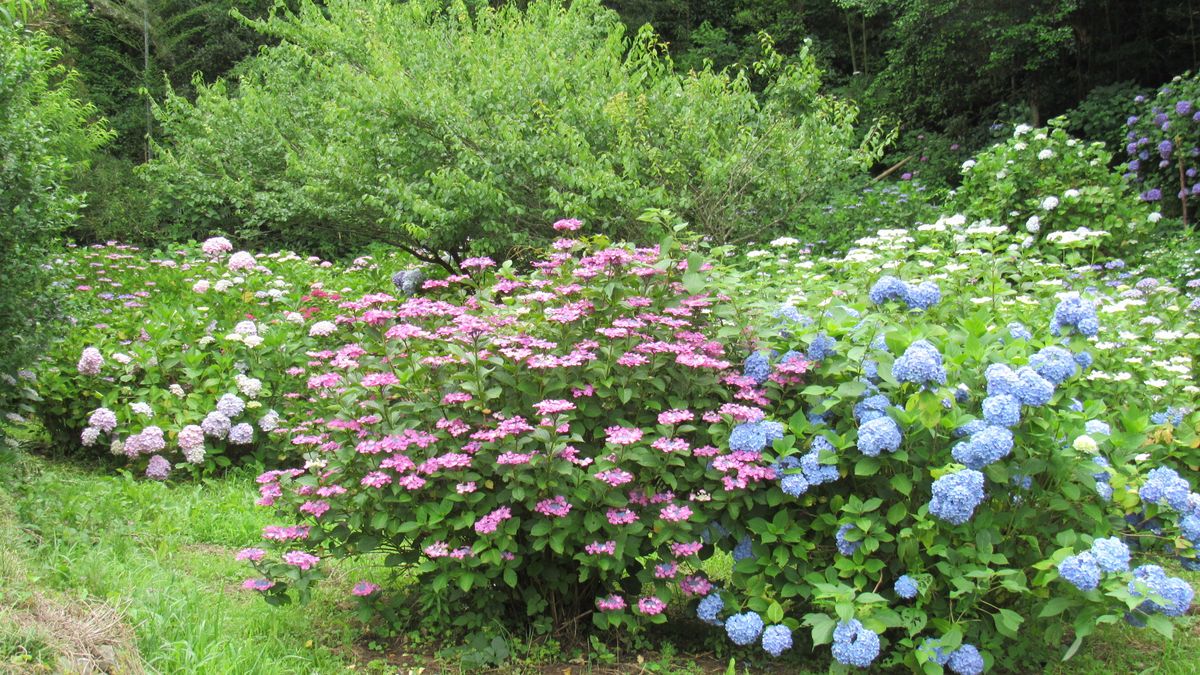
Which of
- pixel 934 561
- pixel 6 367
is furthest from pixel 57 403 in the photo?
pixel 934 561

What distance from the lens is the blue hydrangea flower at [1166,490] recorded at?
2625 millimetres

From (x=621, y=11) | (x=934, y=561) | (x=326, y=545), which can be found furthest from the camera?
(x=621, y=11)

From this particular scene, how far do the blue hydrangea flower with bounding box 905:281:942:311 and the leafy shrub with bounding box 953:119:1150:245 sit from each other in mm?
4212

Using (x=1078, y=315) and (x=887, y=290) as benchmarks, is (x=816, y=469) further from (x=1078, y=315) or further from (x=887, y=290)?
(x=1078, y=315)

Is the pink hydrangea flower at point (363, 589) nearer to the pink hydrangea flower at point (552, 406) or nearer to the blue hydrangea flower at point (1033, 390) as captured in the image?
the pink hydrangea flower at point (552, 406)

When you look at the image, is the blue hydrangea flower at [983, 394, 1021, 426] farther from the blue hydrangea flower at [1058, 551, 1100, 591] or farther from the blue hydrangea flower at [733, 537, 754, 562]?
the blue hydrangea flower at [733, 537, 754, 562]

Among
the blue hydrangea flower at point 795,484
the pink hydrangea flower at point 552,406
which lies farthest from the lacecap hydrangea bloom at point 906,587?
the pink hydrangea flower at point 552,406

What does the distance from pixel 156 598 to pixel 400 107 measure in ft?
14.1

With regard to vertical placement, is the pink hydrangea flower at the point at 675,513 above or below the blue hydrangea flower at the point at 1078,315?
below

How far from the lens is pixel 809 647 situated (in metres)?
2.98

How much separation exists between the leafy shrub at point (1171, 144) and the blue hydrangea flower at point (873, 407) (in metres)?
7.09

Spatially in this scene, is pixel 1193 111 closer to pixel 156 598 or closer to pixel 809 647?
pixel 809 647

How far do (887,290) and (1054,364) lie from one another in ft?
2.02

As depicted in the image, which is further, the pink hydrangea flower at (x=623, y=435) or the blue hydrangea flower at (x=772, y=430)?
the blue hydrangea flower at (x=772, y=430)
